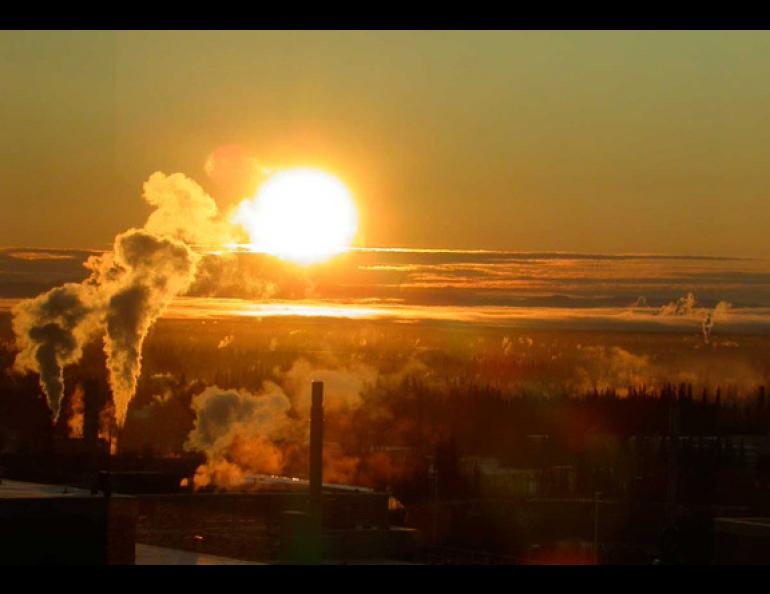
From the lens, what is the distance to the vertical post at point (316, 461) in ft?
113

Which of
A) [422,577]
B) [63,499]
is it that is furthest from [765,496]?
[422,577]

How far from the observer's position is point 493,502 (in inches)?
2398

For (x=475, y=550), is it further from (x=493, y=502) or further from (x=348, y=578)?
(x=348, y=578)

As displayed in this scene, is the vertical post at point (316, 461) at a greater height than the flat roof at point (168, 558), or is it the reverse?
the vertical post at point (316, 461)

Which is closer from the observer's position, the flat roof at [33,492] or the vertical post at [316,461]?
the flat roof at [33,492]

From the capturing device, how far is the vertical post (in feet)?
113

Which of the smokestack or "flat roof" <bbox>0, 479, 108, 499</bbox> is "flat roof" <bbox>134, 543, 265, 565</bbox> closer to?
"flat roof" <bbox>0, 479, 108, 499</bbox>

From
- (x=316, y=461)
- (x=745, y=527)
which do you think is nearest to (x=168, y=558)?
(x=316, y=461)

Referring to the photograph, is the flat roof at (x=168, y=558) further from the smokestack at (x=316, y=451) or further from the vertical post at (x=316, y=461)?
the smokestack at (x=316, y=451)

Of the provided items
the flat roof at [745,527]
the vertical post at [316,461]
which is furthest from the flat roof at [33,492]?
the flat roof at [745,527]

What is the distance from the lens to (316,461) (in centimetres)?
3669

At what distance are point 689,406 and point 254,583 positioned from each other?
184ft

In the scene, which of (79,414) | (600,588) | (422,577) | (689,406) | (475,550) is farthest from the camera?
(689,406)

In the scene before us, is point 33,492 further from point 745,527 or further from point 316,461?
point 745,527
